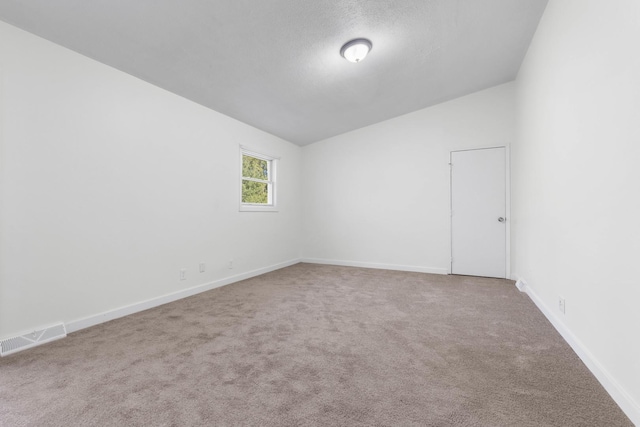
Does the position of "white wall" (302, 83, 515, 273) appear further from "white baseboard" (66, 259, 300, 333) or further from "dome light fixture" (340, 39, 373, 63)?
"dome light fixture" (340, 39, 373, 63)

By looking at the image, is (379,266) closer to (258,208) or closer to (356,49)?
(258,208)

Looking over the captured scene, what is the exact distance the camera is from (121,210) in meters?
2.77

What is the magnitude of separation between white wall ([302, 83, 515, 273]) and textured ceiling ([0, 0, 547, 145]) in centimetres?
59

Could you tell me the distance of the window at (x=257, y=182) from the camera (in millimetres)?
4523

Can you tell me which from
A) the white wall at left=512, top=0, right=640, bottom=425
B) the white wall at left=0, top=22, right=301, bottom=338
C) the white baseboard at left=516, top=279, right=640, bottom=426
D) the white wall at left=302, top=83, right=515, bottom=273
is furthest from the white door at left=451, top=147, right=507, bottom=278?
the white wall at left=0, top=22, right=301, bottom=338

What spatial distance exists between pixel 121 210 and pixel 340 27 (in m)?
2.70

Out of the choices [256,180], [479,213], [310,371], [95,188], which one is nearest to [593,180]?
[310,371]

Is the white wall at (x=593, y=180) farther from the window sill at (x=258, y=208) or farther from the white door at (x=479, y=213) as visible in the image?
the window sill at (x=258, y=208)

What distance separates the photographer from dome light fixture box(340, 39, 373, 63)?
8.91 ft

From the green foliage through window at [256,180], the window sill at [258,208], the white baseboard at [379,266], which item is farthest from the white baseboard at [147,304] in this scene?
the white baseboard at [379,266]

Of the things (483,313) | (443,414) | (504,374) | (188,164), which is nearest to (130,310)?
(188,164)

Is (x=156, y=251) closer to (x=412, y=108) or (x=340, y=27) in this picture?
(x=340, y=27)

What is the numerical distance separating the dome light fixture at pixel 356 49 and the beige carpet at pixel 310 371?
2.57m

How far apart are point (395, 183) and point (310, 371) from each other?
152 inches
